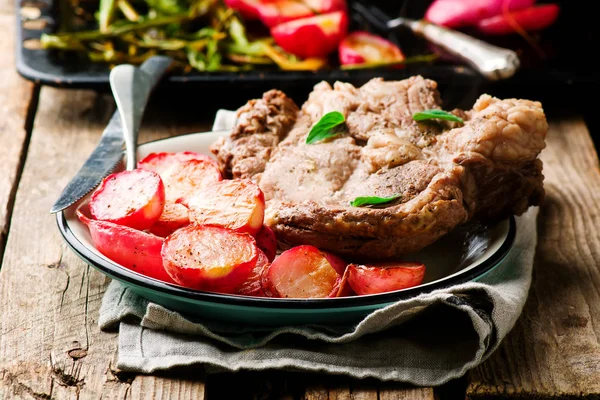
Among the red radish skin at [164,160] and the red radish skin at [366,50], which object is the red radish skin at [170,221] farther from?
the red radish skin at [366,50]

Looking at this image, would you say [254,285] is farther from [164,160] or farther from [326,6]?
[326,6]

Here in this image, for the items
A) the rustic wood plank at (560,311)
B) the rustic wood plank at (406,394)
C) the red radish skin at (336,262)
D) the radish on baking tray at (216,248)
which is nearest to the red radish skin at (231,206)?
the radish on baking tray at (216,248)

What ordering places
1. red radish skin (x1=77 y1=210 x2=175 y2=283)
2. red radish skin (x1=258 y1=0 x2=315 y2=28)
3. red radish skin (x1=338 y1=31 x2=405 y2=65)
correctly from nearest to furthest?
1. red radish skin (x1=77 y1=210 x2=175 y2=283)
2. red radish skin (x1=338 y1=31 x2=405 y2=65)
3. red radish skin (x1=258 y1=0 x2=315 y2=28)

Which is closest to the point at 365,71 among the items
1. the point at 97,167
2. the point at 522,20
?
the point at 522,20

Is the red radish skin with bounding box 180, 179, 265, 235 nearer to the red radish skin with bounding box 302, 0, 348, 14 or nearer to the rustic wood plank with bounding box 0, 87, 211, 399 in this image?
the rustic wood plank with bounding box 0, 87, 211, 399

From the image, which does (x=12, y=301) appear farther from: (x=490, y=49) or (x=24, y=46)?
(x=490, y=49)

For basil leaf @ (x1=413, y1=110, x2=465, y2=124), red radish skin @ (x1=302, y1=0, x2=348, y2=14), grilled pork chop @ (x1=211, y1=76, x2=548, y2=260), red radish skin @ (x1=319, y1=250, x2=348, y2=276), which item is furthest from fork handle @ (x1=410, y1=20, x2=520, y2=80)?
red radish skin @ (x1=319, y1=250, x2=348, y2=276)
